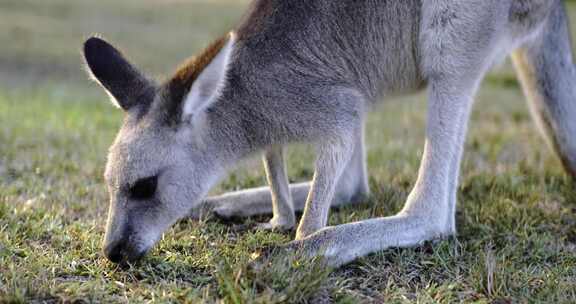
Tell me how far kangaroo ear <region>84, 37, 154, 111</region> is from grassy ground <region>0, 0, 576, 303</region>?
2.70ft

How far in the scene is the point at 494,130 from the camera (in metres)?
8.21

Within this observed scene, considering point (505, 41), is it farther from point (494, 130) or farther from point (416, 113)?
point (416, 113)

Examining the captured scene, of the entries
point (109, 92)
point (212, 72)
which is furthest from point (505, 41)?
point (109, 92)

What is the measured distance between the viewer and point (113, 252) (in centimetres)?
349

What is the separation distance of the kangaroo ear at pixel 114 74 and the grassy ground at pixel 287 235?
2.70 ft

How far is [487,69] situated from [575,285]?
1.71 metres

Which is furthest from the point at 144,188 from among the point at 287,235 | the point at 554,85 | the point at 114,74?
the point at 554,85

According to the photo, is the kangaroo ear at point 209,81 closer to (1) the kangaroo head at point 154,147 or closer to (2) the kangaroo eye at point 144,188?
(1) the kangaroo head at point 154,147

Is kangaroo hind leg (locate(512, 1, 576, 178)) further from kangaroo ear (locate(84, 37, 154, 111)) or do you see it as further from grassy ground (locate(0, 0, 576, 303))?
kangaroo ear (locate(84, 37, 154, 111))

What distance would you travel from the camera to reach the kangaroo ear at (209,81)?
3533mm

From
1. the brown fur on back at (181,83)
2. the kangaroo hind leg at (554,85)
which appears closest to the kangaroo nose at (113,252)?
the brown fur on back at (181,83)

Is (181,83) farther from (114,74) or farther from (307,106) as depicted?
(307,106)

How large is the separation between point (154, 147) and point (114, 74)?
0.55 metres

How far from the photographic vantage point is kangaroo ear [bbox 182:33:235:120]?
3533 mm
